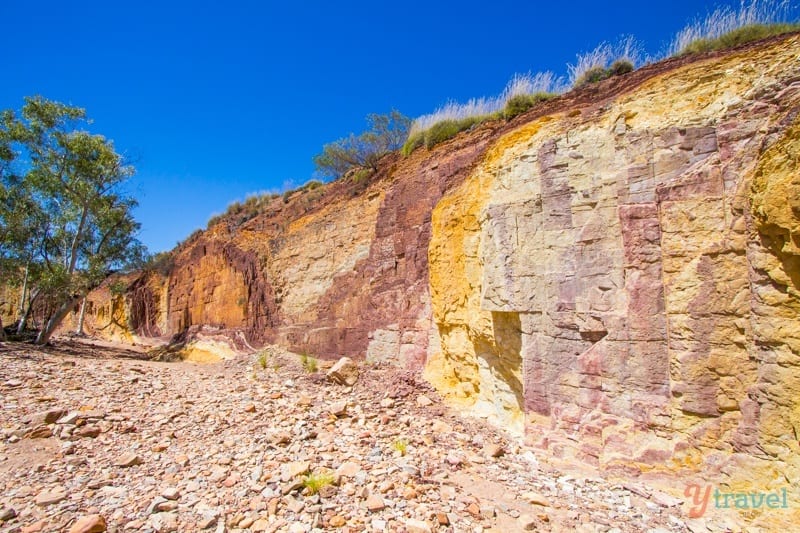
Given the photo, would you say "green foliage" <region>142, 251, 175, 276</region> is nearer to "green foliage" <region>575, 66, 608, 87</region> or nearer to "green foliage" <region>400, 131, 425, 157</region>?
"green foliage" <region>400, 131, 425, 157</region>

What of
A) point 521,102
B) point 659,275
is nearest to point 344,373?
point 659,275

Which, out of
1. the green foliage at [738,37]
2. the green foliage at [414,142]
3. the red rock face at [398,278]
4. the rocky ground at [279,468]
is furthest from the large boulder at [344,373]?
the green foliage at [738,37]

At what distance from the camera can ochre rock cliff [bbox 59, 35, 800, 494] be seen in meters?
4.17

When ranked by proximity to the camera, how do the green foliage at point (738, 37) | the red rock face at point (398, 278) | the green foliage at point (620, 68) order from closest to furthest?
1. the green foliage at point (738, 37)
2. the green foliage at point (620, 68)
3. the red rock face at point (398, 278)

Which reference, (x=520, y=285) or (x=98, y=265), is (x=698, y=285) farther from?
(x=98, y=265)

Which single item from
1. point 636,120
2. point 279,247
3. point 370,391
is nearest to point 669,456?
point 636,120

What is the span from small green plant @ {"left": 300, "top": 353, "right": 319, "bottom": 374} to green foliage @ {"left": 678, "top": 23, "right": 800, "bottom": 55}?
9.14m

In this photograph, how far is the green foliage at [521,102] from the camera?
8258mm

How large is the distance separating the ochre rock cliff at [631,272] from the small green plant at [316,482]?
2.78 meters

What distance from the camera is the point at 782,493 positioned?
3.80m

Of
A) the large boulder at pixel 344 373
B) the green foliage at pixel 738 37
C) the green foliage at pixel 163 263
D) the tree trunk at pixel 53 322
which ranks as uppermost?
the green foliage at pixel 738 37

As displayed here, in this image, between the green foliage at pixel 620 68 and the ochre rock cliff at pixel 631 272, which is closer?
the ochre rock cliff at pixel 631 272

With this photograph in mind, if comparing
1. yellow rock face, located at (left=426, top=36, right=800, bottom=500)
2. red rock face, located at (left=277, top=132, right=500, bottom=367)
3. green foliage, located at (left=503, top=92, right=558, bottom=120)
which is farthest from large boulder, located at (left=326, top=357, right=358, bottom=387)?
green foliage, located at (left=503, top=92, right=558, bottom=120)

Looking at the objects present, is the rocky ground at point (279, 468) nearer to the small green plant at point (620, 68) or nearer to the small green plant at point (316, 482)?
the small green plant at point (316, 482)
